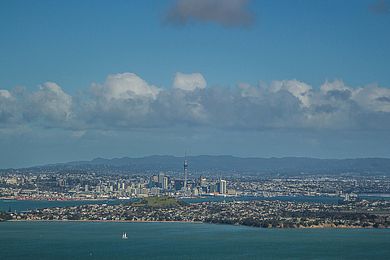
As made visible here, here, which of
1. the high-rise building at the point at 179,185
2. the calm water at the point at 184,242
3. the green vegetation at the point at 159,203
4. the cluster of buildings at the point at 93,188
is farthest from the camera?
the high-rise building at the point at 179,185

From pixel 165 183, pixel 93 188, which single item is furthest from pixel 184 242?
pixel 165 183

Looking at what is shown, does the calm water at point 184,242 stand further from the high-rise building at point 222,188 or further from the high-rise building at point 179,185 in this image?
the high-rise building at point 179,185

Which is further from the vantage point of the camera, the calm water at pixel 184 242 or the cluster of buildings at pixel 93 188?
the cluster of buildings at pixel 93 188

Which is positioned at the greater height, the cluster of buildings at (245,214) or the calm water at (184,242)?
the cluster of buildings at (245,214)

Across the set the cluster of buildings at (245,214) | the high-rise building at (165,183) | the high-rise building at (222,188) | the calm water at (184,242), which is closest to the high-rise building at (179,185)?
the high-rise building at (165,183)

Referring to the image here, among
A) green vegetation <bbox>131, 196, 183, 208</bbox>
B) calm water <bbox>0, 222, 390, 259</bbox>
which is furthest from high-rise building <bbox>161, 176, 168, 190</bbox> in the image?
calm water <bbox>0, 222, 390, 259</bbox>

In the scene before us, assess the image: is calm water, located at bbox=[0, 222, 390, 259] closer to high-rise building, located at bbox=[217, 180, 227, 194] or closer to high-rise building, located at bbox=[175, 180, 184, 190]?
high-rise building, located at bbox=[217, 180, 227, 194]

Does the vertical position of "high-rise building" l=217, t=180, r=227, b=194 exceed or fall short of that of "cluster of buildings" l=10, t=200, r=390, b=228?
it exceeds it

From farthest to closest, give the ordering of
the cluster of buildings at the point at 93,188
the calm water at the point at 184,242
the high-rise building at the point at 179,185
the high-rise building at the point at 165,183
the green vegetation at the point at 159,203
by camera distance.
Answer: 1. the high-rise building at the point at 179,185
2. the high-rise building at the point at 165,183
3. the cluster of buildings at the point at 93,188
4. the green vegetation at the point at 159,203
5. the calm water at the point at 184,242

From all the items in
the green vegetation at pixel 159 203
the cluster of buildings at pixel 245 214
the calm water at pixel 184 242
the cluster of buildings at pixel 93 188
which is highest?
the cluster of buildings at pixel 93 188
